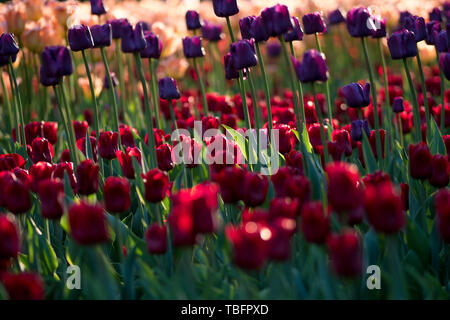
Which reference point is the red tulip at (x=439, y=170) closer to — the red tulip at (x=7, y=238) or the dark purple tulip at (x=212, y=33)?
the red tulip at (x=7, y=238)

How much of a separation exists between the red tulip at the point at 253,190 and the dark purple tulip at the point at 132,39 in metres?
1.09

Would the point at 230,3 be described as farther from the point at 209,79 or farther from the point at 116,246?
the point at 209,79

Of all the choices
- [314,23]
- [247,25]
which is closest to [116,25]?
[247,25]

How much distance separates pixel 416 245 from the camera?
2.17 meters

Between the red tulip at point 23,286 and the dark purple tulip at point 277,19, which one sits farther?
the dark purple tulip at point 277,19

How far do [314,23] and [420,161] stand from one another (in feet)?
3.86

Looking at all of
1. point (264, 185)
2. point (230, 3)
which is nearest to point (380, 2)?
point (230, 3)

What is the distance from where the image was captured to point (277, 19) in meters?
2.57

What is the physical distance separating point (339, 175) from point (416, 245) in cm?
76

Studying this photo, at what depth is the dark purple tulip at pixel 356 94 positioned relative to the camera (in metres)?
2.70

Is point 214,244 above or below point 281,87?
below

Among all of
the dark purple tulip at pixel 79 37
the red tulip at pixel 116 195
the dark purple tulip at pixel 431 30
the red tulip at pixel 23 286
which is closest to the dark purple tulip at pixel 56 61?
the dark purple tulip at pixel 79 37

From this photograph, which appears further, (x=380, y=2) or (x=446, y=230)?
(x=380, y=2)

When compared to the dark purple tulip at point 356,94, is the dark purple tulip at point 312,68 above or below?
above
